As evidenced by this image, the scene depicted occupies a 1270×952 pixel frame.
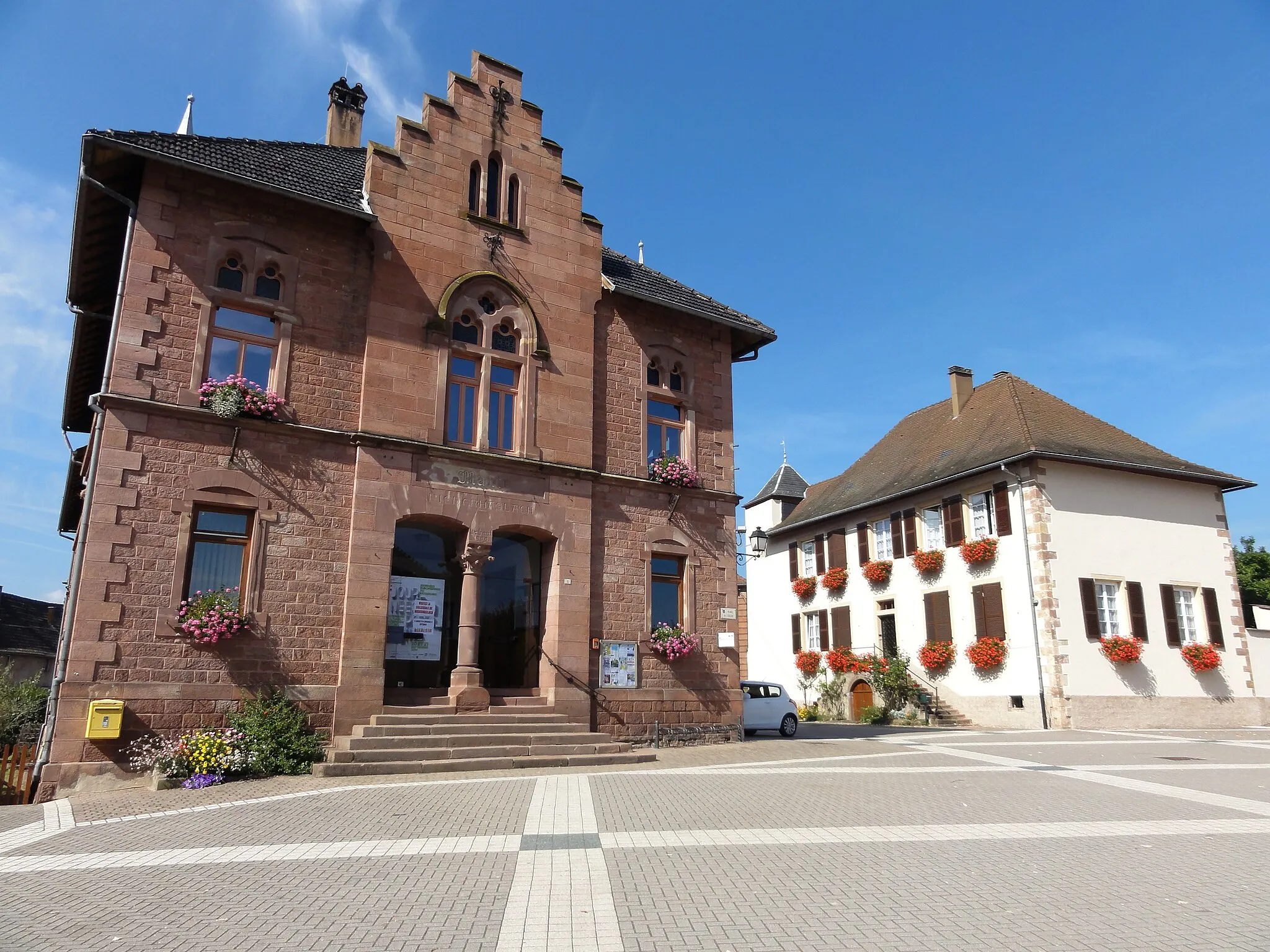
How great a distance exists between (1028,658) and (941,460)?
694 cm

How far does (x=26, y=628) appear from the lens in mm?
38000

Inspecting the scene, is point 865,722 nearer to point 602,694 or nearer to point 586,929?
point 602,694

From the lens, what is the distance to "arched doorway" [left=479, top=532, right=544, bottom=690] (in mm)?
15305

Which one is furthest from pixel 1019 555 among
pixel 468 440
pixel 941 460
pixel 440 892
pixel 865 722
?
pixel 440 892

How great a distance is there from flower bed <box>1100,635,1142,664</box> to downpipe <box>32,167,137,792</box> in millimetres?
22574

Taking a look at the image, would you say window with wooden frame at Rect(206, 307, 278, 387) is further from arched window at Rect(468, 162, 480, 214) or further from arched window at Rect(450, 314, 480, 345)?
arched window at Rect(468, 162, 480, 214)


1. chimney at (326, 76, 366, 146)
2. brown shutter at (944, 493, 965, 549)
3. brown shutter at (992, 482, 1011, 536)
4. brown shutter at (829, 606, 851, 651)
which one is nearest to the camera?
chimney at (326, 76, 366, 146)

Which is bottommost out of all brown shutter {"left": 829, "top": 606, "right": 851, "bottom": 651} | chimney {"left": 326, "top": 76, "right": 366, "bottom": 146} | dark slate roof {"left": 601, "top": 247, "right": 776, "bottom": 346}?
brown shutter {"left": 829, "top": 606, "right": 851, "bottom": 651}

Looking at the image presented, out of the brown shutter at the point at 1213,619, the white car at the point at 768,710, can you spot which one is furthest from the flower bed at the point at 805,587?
the brown shutter at the point at 1213,619

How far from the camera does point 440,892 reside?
5.66 m

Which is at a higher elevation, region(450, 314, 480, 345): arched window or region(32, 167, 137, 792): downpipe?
region(450, 314, 480, 345): arched window

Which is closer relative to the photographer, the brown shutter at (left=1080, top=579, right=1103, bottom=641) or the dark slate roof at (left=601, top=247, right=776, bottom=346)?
the dark slate roof at (left=601, top=247, right=776, bottom=346)

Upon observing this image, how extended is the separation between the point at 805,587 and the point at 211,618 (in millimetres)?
23011

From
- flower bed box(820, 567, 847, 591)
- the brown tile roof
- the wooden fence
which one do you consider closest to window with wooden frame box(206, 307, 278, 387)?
the wooden fence
